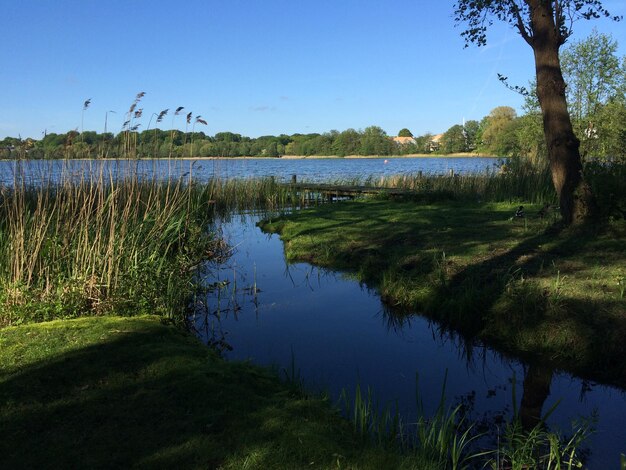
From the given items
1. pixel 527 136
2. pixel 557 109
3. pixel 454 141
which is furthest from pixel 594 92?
pixel 454 141

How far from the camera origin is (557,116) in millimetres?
8773

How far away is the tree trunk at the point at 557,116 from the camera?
8.76 meters

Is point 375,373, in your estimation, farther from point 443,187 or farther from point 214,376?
point 443,187

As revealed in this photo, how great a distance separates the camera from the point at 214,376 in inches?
149

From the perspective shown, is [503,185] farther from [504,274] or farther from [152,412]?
[152,412]

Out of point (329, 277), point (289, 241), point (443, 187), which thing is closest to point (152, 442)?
point (329, 277)

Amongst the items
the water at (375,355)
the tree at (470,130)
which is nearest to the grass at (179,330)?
the water at (375,355)

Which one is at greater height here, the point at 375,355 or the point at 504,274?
the point at 504,274

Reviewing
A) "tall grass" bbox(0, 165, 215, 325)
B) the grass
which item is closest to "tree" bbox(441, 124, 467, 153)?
the grass

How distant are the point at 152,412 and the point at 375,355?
2.84 meters

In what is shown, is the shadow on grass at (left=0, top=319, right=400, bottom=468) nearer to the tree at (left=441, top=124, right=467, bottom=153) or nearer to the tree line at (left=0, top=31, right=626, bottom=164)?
the tree line at (left=0, top=31, right=626, bottom=164)

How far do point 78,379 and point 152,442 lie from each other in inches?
46.7

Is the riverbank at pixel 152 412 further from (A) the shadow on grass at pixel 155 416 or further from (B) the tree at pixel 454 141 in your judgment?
(B) the tree at pixel 454 141

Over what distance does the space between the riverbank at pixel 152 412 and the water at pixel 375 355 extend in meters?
0.97
